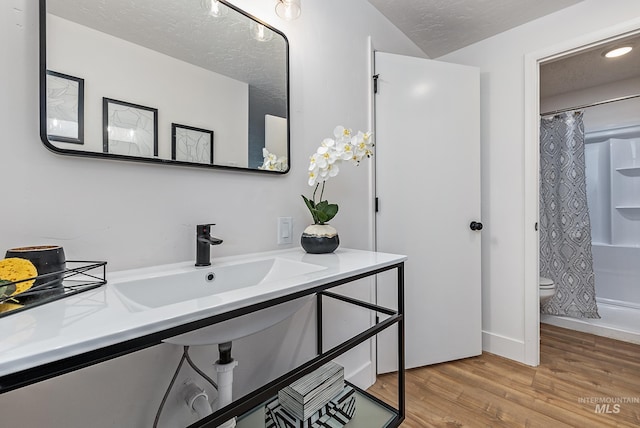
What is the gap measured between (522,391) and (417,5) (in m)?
2.35

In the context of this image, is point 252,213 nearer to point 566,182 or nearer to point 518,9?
point 518,9

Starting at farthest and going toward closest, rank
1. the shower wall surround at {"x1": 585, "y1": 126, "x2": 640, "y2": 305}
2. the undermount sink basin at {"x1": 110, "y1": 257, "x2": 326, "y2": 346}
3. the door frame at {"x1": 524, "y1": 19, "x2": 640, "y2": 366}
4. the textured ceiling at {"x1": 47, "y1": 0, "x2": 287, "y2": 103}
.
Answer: the shower wall surround at {"x1": 585, "y1": 126, "x2": 640, "y2": 305}, the door frame at {"x1": 524, "y1": 19, "x2": 640, "y2": 366}, the textured ceiling at {"x1": 47, "y1": 0, "x2": 287, "y2": 103}, the undermount sink basin at {"x1": 110, "y1": 257, "x2": 326, "y2": 346}

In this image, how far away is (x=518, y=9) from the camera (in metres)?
1.82

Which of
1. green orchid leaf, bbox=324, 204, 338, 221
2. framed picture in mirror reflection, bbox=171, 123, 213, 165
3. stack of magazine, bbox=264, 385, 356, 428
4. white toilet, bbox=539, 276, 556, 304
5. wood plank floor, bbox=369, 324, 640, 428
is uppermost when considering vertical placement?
framed picture in mirror reflection, bbox=171, 123, 213, 165

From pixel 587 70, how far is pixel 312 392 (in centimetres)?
315

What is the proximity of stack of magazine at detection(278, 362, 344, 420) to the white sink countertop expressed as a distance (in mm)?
553

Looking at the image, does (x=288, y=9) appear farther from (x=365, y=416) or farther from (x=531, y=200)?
(x=531, y=200)

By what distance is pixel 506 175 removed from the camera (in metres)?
2.04

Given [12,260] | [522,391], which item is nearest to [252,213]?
[12,260]

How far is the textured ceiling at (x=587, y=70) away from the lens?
2.14 m

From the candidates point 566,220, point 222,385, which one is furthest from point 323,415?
point 566,220

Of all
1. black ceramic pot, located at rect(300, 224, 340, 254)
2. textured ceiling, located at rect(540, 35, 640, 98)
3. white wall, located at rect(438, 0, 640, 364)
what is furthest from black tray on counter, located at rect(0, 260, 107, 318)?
textured ceiling, located at rect(540, 35, 640, 98)

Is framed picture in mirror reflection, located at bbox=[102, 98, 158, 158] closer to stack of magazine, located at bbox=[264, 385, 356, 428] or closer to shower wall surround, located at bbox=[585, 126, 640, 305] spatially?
stack of magazine, located at bbox=[264, 385, 356, 428]

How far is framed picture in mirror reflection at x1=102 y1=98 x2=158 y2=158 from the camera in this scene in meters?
0.83
